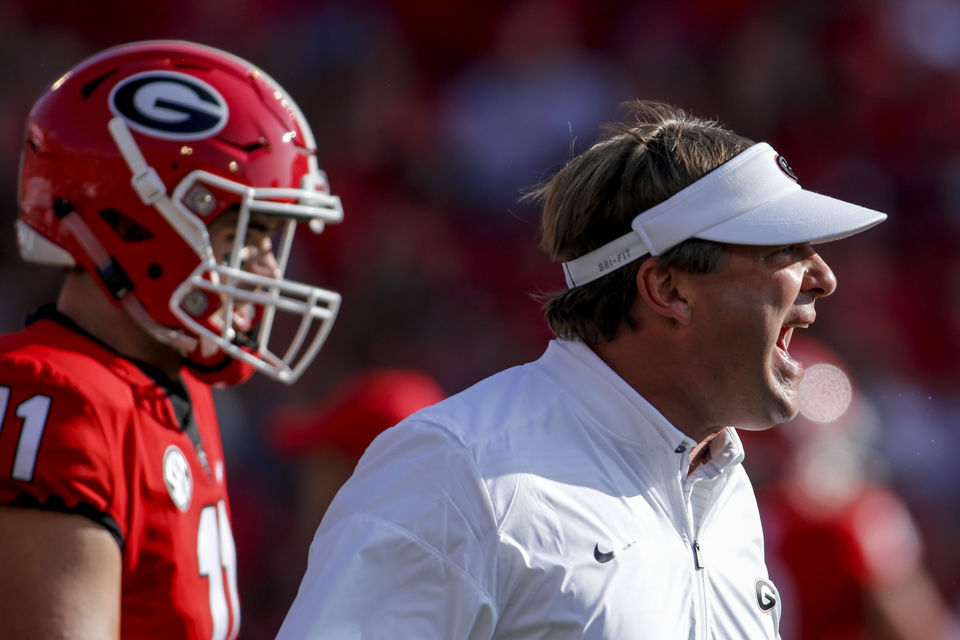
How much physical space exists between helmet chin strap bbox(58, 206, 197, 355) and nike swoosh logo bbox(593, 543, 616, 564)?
3.33 ft

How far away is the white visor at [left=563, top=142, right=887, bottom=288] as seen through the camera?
1.87 metres

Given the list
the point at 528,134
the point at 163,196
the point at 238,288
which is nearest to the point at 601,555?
the point at 238,288

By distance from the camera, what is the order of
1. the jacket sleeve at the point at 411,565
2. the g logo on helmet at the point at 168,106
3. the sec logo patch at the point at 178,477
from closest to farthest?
the jacket sleeve at the point at 411,565
the sec logo patch at the point at 178,477
the g logo on helmet at the point at 168,106

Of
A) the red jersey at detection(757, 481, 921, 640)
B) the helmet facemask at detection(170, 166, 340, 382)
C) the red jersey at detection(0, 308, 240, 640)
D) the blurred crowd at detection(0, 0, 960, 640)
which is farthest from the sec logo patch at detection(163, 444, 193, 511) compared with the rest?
the blurred crowd at detection(0, 0, 960, 640)

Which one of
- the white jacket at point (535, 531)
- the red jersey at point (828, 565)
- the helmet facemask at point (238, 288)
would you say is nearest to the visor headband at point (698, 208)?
the white jacket at point (535, 531)

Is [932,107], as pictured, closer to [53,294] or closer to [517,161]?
[517,161]

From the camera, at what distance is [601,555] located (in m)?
1.66

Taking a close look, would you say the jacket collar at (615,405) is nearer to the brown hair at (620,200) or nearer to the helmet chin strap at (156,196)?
the brown hair at (620,200)

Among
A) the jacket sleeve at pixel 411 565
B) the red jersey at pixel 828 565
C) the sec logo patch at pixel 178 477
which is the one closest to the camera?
the jacket sleeve at pixel 411 565

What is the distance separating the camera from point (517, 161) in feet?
23.6

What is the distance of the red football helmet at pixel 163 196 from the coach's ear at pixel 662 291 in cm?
77

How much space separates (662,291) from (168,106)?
43.3 inches

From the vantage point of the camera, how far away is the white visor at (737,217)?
187cm

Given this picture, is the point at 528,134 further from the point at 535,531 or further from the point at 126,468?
the point at 535,531
